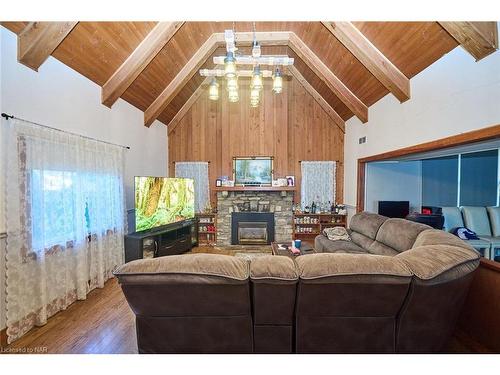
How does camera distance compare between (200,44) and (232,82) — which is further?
(200,44)

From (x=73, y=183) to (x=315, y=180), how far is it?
193 inches

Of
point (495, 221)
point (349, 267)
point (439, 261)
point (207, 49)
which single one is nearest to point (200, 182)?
point (207, 49)

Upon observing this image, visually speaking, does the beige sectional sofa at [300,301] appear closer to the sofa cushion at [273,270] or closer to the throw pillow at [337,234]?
the sofa cushion at [273,270]

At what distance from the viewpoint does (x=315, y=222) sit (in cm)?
564

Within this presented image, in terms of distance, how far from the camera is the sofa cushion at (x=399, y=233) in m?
2.69

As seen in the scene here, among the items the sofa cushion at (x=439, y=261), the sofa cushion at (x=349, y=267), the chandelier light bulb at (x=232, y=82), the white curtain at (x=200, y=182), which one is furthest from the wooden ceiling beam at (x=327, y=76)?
the sofa cushion at (x=349, y=267)

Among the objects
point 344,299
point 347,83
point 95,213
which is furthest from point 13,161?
point 347,83

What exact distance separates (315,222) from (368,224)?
1.99 meters

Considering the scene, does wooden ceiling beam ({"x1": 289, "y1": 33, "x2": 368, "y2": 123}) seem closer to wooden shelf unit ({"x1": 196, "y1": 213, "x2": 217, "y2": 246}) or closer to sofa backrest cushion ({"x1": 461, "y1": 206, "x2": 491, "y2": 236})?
sofa backrest cushion ({"x1": 461, "y1": 206, "x2": 491, "y2": 236})

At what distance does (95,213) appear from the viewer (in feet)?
10.3

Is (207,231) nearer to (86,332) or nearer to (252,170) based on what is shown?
(252,170)

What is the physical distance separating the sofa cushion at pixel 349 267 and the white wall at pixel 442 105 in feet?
5.67

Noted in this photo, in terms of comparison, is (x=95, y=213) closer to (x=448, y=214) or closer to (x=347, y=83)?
(x=347, y=83)

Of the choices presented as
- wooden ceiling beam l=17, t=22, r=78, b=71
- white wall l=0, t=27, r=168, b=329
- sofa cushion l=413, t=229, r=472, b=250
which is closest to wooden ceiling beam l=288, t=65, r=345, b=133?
white wall l=0, t=27, r=168, b=329
